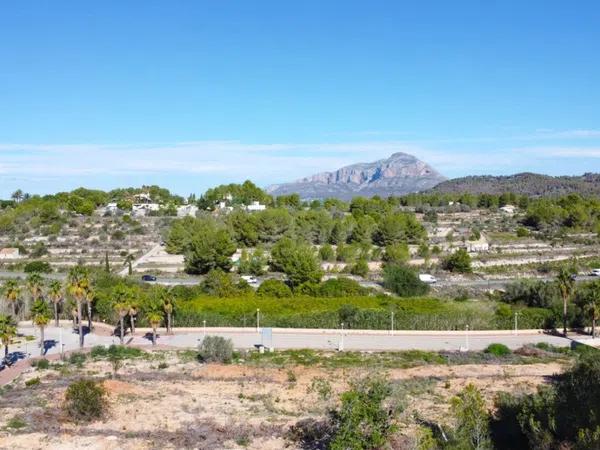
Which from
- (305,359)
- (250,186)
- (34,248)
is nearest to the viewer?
(305,359)

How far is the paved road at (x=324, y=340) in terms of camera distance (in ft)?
116

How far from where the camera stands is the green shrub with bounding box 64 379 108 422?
2245 cm

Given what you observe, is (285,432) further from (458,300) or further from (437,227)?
(437,227)

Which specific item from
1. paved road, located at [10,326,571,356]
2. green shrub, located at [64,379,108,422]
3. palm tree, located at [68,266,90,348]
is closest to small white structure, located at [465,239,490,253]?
paved road, located at [10,326,571,356]

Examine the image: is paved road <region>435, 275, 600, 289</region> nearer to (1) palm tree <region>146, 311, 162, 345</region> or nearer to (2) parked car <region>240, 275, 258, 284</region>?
(2) parked car <region>240, 275, 258, 284</region>

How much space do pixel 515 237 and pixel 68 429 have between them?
238ft

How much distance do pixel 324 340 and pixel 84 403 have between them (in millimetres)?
17259

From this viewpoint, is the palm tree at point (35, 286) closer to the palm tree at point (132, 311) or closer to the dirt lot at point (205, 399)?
the palm tree at point (132, 311)

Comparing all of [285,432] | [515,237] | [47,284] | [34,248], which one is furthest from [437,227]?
[285,432]

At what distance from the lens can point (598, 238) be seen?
271ft

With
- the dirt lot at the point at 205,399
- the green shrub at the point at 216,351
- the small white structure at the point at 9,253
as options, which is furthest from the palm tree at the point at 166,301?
the small white structure at the point at 9,253

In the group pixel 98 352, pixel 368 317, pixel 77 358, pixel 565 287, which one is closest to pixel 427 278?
pixel 368 317

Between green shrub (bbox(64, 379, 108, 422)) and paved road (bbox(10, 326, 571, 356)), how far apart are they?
1166cm

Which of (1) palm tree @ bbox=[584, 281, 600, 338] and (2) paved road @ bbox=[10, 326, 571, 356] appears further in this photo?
(1) palm tree @ bbox=[584, 281, 600, 338]
